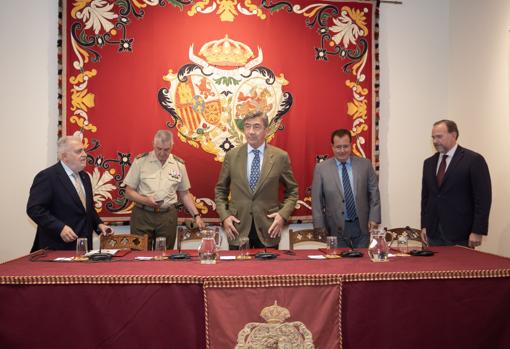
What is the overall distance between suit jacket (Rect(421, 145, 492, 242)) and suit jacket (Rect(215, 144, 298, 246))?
121cm

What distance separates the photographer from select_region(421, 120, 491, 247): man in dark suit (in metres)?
3.68

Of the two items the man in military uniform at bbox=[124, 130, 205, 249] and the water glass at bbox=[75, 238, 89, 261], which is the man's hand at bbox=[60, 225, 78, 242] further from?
the man in military uniform at bbox=[124, 130, 205, 249]

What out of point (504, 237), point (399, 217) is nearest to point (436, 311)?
point (504, 237)

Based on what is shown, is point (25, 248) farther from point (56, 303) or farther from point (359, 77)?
point (359, 77)

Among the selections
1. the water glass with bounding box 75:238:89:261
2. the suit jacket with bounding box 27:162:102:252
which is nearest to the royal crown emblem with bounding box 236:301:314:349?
the water glass with bounding box 75:238:89:261

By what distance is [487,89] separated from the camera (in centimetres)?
445

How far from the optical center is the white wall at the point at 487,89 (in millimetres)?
4195

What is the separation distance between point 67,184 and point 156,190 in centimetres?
87

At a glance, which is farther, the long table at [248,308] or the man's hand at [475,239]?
the man's hand at [475,239]

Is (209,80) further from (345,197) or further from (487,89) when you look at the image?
(487,89)

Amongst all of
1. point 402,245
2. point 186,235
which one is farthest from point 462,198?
point 186,235

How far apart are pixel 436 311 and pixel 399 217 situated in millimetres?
2783

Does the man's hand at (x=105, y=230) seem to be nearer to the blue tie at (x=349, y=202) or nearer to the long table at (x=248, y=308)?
the long table at (x=248, y=308)

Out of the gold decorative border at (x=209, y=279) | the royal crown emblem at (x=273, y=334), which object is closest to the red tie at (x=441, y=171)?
the gold decorative border at (x=209, y=279)
